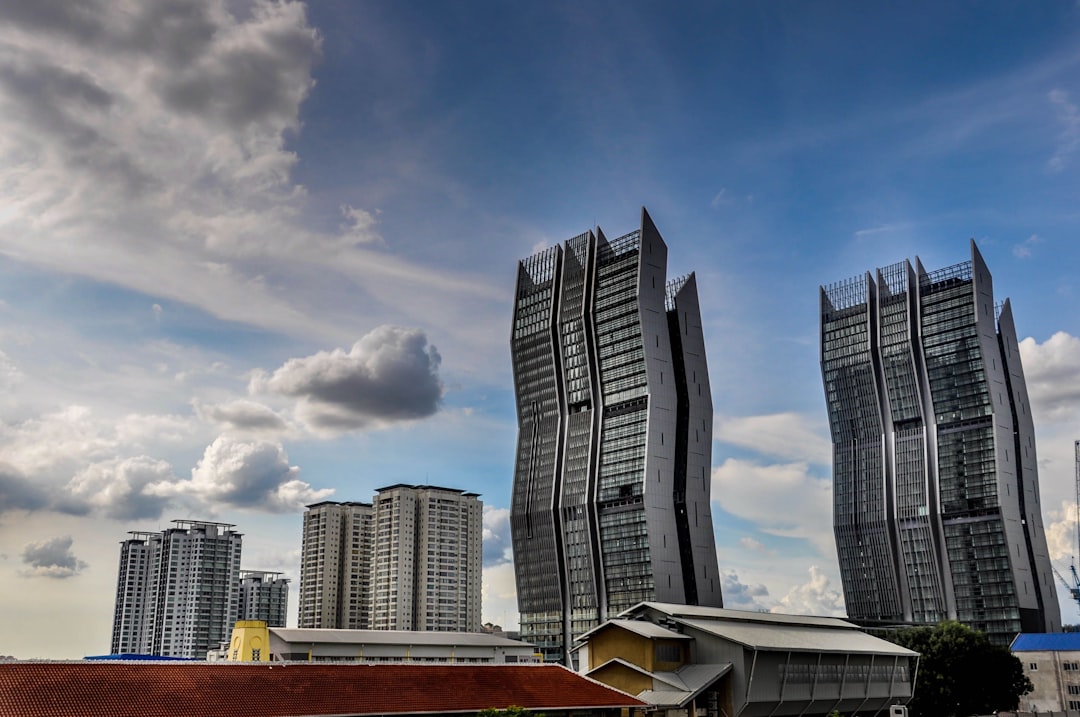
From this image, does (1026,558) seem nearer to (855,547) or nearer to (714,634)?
(855,547)

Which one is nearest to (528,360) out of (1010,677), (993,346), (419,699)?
(993,346)

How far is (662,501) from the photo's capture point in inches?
6319

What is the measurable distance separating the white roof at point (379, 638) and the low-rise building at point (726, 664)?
6113 centimetres

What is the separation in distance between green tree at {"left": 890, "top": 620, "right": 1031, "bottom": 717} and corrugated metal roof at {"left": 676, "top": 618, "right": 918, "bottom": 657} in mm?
16222

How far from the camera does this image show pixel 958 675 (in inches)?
4048

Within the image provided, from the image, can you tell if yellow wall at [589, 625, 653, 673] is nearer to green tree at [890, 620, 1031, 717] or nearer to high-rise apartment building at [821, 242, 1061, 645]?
green tree at [890, 620, 1031, 717]

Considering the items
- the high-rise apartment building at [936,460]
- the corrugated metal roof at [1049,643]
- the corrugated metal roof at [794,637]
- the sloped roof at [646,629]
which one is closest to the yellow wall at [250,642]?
the sloped roof at [646,629]

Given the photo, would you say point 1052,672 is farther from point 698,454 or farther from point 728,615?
point 728,615

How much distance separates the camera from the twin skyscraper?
16412cm

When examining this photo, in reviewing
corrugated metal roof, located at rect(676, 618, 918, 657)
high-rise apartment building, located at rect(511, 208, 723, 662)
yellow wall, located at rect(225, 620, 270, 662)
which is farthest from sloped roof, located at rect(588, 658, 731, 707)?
high-rise apartment building, located at rect(511, 208, 723, 662)

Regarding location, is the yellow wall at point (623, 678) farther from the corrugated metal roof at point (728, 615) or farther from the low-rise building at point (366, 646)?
the low-rise building at point (366, 646)

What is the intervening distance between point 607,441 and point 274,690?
4707 inches

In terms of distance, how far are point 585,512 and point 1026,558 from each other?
77811 mm

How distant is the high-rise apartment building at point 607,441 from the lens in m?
162
